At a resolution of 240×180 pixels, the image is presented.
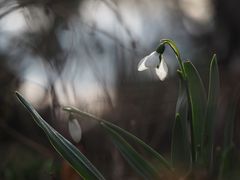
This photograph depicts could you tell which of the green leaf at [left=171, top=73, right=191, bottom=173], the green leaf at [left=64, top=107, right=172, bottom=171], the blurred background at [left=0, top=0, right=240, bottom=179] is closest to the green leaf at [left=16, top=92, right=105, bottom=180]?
the green leaf at [left=64, top=107, right=172, bottom=171]

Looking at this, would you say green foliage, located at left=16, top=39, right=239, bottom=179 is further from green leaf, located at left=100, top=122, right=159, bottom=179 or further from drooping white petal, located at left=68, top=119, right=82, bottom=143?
drooping white petal, located at left=68, top=119, right=82, bottom=143

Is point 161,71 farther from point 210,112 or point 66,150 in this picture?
point 66,150

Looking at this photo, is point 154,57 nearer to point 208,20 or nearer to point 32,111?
point 32,111

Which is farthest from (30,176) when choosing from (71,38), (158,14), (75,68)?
(158,14)

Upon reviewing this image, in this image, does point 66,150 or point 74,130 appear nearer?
point 66,150

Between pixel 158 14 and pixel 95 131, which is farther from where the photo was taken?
pixel 158 14

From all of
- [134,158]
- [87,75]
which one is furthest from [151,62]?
[87,75]
